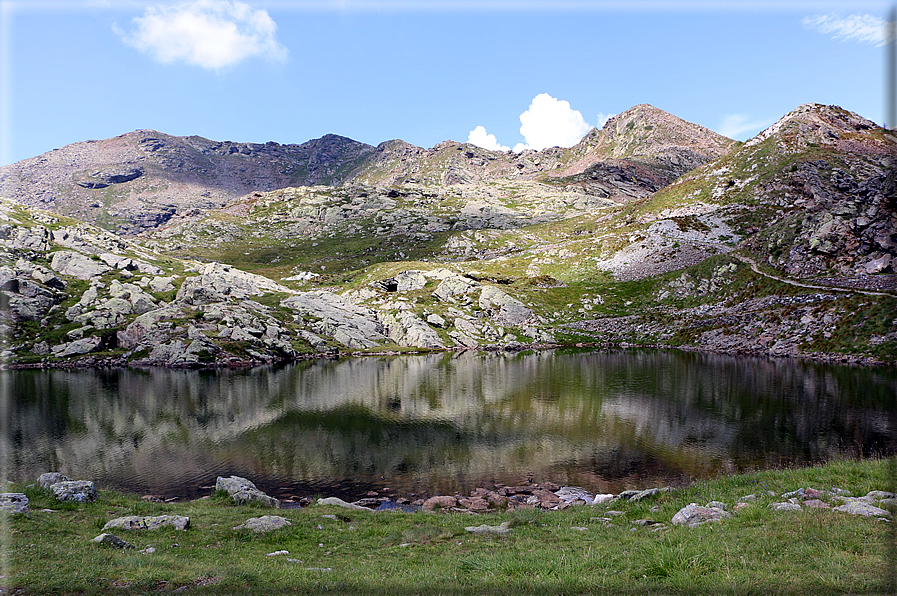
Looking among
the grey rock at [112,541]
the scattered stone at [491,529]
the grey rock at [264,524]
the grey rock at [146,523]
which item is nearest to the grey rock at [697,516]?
the scattered stone at [491,529]

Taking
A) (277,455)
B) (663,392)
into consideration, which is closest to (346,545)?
(277,455)

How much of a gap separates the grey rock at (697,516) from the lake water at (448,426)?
53.6 ft

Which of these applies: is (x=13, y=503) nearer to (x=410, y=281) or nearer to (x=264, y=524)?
(x=264, y=524)

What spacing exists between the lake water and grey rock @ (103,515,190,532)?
1356 centimetres

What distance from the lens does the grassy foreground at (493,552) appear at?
10.3m

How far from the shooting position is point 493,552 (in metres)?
16.2

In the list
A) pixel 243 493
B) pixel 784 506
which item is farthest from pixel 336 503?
pixel 784 506

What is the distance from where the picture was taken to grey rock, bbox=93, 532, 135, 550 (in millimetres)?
17047

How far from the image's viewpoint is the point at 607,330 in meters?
130

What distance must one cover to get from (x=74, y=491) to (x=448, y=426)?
35282mm

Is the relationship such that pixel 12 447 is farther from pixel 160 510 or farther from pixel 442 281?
pixel 442 281

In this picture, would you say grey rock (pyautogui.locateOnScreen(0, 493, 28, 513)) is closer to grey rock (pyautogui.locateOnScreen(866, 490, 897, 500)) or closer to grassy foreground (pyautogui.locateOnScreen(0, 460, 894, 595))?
grassy foreground (pyautogui.locateOnScreen(0, 460, 894, 595))

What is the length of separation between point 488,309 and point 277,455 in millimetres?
104758

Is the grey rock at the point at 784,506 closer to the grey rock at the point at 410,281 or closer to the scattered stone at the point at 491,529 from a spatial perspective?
the scattered stone at the point at 491,529
